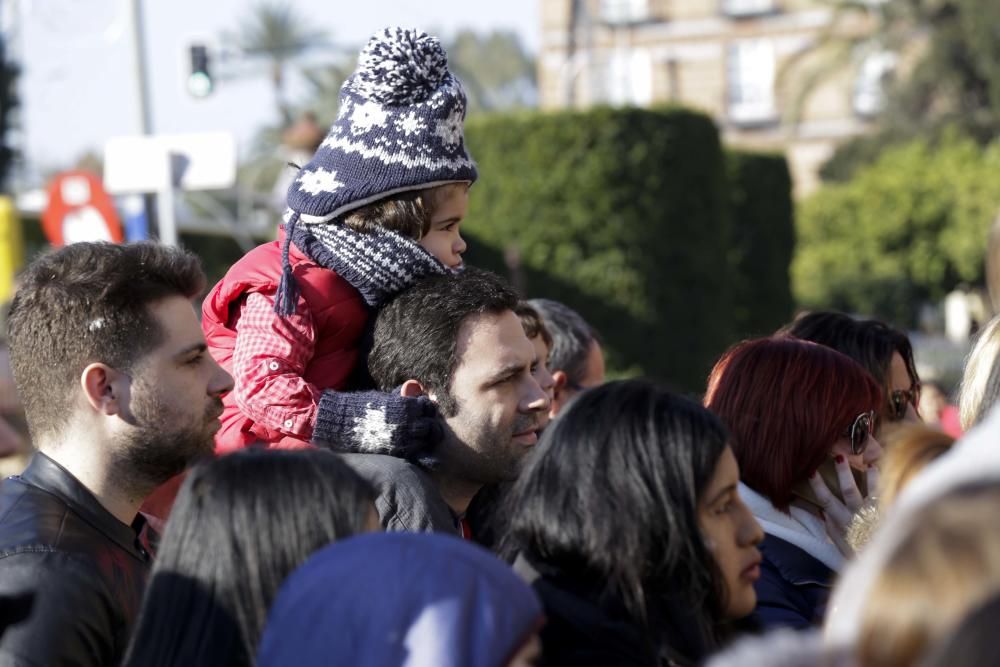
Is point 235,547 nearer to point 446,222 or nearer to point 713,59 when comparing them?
point 446,222

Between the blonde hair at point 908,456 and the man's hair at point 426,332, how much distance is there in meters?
1.58

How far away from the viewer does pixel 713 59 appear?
2215 inches

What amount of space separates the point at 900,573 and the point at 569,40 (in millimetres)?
54798

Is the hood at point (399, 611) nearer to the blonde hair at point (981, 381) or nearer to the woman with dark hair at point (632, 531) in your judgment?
the woman with dark hair at point (632, 531)

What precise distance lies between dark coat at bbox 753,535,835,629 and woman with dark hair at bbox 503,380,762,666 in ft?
1.81

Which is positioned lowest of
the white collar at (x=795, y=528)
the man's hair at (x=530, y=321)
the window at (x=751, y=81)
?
the window at (x=751, y=81)

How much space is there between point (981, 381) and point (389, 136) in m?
1.66

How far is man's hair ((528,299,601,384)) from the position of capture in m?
6.10

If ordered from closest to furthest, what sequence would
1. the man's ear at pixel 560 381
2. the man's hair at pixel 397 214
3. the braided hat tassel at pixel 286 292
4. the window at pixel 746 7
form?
the braided hat tassel at pixel 286 292 → the man's hair at pixel 397 214 → the man's ear at pixel 560 381 → the window at pixel 746 7

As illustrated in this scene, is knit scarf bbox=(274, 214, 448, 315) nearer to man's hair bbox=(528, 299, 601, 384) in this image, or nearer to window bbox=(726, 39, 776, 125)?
man's hair bbox=(528, 299, 601, 384)

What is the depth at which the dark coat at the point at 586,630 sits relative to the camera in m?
2.71

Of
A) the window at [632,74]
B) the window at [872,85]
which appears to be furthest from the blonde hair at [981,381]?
the window at [632,74]

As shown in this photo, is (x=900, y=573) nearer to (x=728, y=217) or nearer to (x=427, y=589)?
(x=427, y=589)

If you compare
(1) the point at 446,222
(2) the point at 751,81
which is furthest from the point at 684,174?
(2) the point at 751,81
